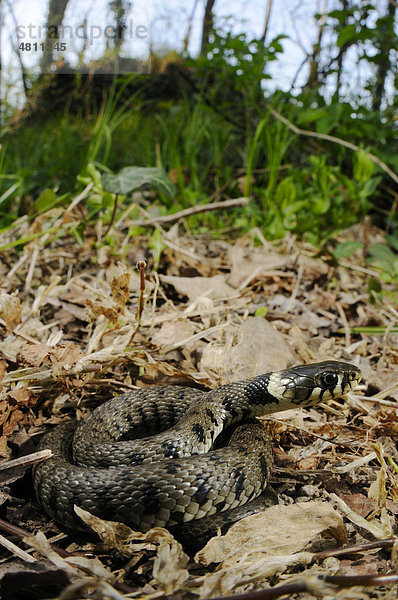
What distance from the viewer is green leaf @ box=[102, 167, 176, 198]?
4.32 meters

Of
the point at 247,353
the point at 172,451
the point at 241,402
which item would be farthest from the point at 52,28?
the point at 172,451

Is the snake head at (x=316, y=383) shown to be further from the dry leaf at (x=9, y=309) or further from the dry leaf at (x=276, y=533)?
the dry leaf at (x=9, y=309)

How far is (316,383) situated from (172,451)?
0.90 metres

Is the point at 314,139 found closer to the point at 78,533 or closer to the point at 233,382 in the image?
the point at 233,382

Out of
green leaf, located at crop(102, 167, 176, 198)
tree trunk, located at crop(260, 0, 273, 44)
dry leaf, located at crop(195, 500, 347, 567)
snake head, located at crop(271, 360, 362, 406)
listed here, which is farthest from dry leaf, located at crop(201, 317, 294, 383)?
tree trunk, located at crop(260, 0, 273, 44)

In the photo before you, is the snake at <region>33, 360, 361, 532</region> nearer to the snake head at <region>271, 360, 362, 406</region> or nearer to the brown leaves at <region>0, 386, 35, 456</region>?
the snake head at <region>271, 360, 362, 406</region>

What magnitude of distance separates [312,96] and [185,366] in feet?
17.7

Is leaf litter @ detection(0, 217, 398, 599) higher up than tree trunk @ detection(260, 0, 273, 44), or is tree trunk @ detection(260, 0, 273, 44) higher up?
tree trunk @ detection(260, 0, 273, 44)

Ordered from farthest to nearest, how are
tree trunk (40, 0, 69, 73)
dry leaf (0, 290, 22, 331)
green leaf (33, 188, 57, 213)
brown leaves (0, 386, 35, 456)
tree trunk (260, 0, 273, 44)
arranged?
tree trunk (260, 0, 273, 44) < tree trunk (40, 0, 69, 73) < green leaf (33, 188, 57, 213) < dry leaf (0, 290, 22, 331) < brown leaves (0, 386, 35, 456)

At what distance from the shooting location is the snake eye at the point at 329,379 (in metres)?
2.83

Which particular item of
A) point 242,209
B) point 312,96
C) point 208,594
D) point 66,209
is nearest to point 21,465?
point 208,594

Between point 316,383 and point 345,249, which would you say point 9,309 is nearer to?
point 316,383

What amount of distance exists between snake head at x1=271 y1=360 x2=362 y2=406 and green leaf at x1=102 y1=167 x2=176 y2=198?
2.32 metres

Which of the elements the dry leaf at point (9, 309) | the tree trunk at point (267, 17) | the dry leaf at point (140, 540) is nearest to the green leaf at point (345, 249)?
the dry leaf at point (9, 309)
